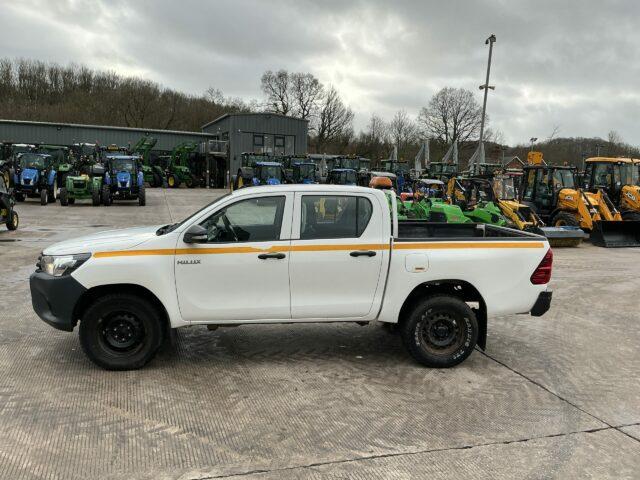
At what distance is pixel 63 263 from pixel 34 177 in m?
21.5

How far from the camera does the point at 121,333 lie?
4922mm

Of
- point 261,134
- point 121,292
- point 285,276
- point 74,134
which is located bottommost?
point 121,292

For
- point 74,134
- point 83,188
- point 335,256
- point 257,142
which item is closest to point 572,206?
point 335,256

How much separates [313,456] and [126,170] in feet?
76.2

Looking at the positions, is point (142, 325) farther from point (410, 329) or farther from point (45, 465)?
point (410, 329)

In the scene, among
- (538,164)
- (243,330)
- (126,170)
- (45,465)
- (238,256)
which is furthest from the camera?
(126,170)

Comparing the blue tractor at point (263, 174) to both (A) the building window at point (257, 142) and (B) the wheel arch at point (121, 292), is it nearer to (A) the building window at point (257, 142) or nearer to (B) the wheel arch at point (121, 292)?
(A) the building window at point (257, 142)

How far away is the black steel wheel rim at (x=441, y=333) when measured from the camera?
5234 millimetres

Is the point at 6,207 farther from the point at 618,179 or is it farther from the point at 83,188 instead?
the point at 618,179

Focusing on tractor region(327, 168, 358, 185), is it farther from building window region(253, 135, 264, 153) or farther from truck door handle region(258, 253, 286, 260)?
truck door handle region(258, 253, 286, 260)

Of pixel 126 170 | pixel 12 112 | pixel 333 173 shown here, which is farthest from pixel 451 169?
pixel 12 112

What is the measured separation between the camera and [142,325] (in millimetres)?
4910

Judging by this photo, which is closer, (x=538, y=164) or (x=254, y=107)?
(x=538, y=164)

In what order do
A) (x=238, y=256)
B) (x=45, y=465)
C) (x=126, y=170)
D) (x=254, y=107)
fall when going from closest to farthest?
(x=45, y=465)
(x=238, y=256)
(x=126, y=170)
(x=254, y=107)
